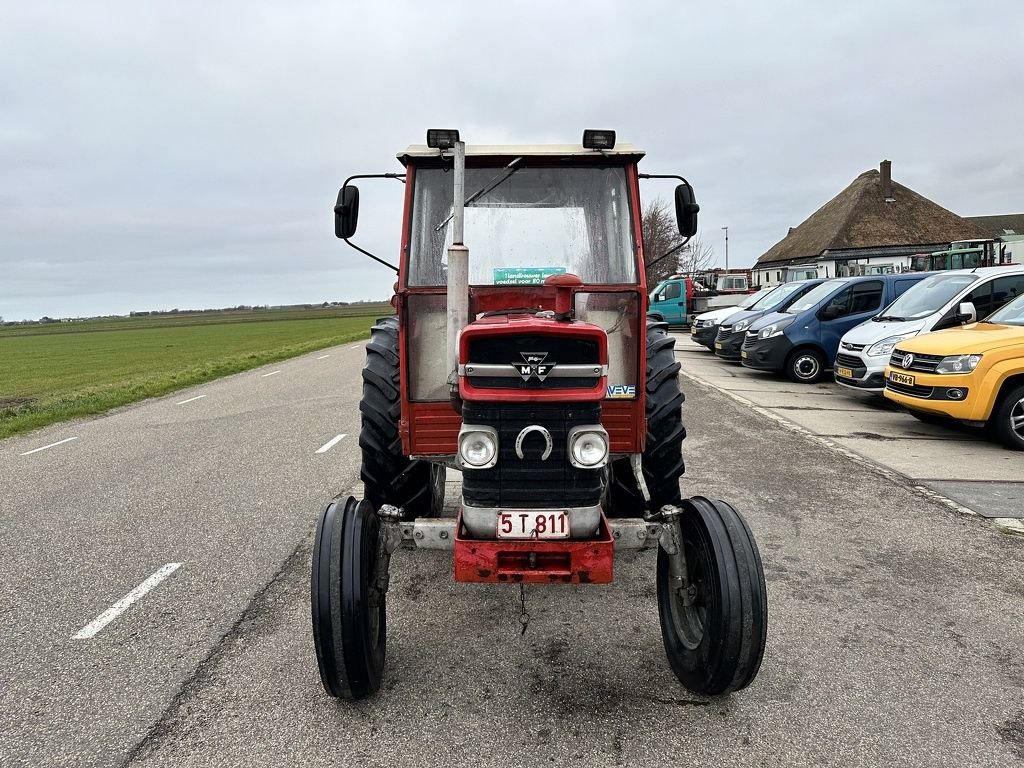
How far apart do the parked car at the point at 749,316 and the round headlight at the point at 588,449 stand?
12849 mm

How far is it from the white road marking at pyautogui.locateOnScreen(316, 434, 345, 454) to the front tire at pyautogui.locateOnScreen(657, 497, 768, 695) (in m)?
5.54

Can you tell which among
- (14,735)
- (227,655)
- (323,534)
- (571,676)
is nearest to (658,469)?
(571,676)

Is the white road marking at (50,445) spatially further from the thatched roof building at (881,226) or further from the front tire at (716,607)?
the thatched roof building at (881,226)

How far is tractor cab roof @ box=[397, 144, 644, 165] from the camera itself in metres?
3.81

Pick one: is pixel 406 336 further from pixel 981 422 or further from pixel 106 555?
pixel 981 422

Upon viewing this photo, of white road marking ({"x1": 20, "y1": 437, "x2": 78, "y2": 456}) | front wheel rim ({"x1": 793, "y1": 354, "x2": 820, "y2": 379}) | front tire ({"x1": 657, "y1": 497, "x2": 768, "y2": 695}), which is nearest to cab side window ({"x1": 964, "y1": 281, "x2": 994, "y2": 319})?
front wheel rim ({"x1": 793, "y1": 354, "x2": 820, "y2": 379})

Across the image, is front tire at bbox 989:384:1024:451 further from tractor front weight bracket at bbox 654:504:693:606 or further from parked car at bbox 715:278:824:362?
parked car at bbox 715:278:824:362

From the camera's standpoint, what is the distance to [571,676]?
3.14 meters

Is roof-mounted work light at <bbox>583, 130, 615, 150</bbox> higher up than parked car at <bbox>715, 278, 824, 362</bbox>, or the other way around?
roof-mounted work light at <bbox>583, 130, 615, 150</bbox>

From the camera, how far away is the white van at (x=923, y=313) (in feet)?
30.6

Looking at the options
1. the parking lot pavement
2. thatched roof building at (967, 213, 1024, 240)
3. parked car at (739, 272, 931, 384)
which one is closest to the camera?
the parking lot pavement

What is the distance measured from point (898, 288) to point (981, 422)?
241 inches

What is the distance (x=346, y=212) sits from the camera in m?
3.94

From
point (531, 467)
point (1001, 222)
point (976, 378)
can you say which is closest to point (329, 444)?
point (531, 467)
